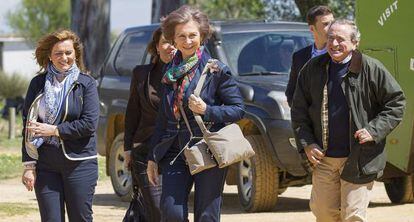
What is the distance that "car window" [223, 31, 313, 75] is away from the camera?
11.8 metres

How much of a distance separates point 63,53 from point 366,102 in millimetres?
1998

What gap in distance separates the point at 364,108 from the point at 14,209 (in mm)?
5561

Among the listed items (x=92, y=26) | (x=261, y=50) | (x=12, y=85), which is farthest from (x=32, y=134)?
(x=12, y=85)

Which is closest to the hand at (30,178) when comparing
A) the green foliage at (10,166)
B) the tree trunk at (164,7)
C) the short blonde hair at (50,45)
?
the short blonde hair at (50,45)

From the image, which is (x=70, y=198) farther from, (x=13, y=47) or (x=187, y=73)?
(x=13, y=47)

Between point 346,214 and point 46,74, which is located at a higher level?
Result: point 46,74

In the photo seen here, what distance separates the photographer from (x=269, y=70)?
11.8 metres

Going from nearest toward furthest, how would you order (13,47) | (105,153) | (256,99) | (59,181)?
(59,181) < (256,99) < (105,153) < (13,47)

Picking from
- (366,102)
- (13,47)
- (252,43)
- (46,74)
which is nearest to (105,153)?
(252,43)

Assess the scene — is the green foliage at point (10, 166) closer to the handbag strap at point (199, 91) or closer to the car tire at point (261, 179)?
the car tire at point (261, 179)

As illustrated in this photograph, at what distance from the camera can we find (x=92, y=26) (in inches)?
918

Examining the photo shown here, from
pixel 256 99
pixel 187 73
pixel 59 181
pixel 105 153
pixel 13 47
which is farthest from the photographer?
pixel 13 47

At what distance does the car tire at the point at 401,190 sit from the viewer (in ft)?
38.4

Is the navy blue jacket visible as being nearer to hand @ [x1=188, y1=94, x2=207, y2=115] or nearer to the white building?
hand @ [x1=188, y1=94, x2=207, y2=115]
